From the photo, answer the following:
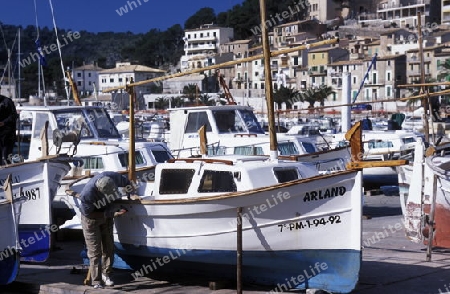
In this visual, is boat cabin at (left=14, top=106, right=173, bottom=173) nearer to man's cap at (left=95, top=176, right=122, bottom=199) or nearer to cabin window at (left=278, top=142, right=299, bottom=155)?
cabin window at (left=278, top=142, right=299, bottom=155)

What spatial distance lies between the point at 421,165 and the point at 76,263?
257 inches

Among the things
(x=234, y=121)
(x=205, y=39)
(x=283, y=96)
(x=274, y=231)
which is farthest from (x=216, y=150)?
(x=205, y=39)

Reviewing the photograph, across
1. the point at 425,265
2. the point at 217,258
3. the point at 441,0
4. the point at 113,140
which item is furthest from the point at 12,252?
the point at 441,0

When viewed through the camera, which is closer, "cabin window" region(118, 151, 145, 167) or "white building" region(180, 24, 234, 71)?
"cabin window" region(118, 151, 145, 167)

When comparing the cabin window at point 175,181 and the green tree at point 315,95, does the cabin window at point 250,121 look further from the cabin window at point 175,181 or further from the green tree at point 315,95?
the green tree at point 315,95

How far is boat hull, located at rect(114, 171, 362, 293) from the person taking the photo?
11.8 meters

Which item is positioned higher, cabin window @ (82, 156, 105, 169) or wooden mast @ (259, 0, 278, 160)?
wooden mast @ (259, 0, 278, 160)

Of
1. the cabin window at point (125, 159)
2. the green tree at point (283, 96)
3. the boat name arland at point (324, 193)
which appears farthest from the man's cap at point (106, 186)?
the green tree at point (283, 96)

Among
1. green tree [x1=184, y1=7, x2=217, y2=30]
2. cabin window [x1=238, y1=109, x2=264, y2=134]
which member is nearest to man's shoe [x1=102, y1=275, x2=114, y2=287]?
cabin window [x1=238, y1=109, x2=264, y2=134]

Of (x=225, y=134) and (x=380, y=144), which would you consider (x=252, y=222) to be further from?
(x=380, y=144)

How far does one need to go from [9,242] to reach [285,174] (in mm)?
4528

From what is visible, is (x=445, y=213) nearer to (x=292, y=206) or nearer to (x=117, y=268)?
(x=292, y=206)

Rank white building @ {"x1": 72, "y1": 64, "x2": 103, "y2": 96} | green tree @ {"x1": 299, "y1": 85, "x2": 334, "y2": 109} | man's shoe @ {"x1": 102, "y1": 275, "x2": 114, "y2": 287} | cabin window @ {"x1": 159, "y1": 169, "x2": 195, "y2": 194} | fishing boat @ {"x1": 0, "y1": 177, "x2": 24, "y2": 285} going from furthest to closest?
white building @ {"x1": 72, "y1": 64, "x2": 103, "y2": 96}
green tree @ {"x1": 299, "y1": 85, "x2": 334, "y2": 109}
fishing boat @ {"x1": 0, "y1": 177, "x2": 24, "y2": 285}
cabin window @ {"x1": 159, "y1": 169, "x2": 195, "y2": 194}
man's shoe @ {"x1": 102, "y1": 275, "x2": 114, "y2": 287}

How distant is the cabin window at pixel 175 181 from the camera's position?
42.8 feet
